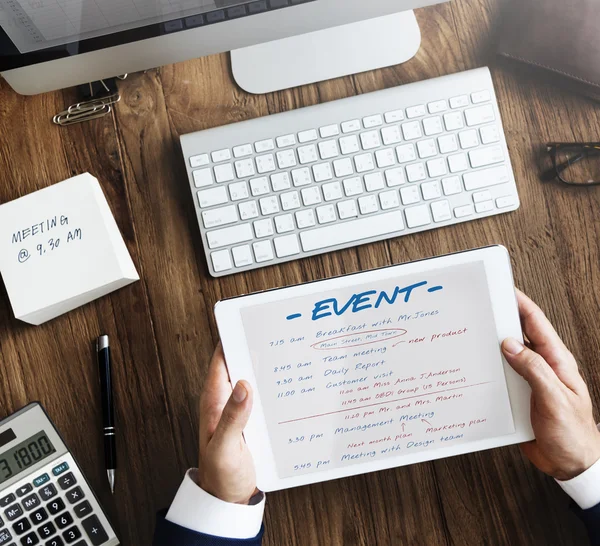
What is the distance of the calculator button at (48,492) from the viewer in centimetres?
62

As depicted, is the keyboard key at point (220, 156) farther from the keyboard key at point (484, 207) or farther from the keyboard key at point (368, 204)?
the keyboard key at point (484, 207)

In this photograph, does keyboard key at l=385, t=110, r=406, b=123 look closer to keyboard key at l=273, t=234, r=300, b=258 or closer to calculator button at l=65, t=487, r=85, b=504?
keyboard key at l=273, t=234, r=300, b=258

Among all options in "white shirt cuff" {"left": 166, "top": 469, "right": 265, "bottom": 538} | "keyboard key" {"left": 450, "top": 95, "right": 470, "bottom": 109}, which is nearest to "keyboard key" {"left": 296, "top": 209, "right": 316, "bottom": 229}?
"keyboard key" {"left": 450, "top": 95, "right": 470, "bottom": 109}

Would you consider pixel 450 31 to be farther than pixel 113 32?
Yes

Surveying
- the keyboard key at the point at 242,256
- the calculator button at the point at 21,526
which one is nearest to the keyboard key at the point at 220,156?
the keyboard key at the point at 242,256

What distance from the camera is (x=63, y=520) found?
615 mm

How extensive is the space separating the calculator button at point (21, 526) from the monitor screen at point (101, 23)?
1.59 feet

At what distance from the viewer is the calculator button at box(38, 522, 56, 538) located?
613mm

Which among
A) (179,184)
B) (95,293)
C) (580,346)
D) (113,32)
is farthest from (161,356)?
(580,346)

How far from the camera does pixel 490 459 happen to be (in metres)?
0.65

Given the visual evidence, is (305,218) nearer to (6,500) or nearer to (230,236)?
(230,236)

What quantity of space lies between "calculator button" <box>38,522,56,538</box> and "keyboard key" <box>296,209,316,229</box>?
44cm

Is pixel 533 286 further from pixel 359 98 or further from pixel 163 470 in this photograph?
pixel 163 470

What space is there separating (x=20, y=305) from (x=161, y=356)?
17cm
